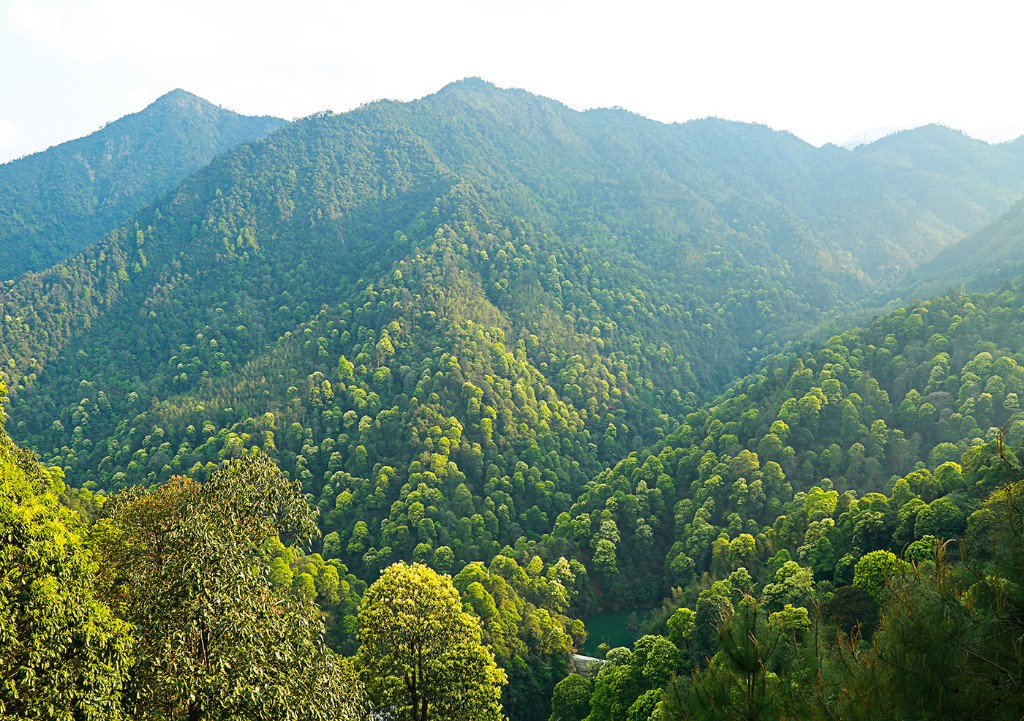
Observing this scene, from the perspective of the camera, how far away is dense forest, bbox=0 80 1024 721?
10.4 m

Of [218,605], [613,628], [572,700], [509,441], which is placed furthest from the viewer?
[509,441]

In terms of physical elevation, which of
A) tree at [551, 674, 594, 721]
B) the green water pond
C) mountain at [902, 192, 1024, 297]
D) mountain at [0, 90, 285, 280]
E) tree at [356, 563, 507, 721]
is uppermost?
mountain at [0, 90, 285, 280]

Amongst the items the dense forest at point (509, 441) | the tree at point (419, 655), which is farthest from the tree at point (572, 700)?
the tree at point (419, 655)

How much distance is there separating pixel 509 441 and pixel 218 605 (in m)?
65.4

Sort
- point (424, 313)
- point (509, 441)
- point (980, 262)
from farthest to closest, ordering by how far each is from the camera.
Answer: point (980, 262), point (424, 313), point (509, 441)

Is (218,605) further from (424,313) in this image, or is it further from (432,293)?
(432,293)

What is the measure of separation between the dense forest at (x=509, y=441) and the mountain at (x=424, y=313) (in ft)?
1.91

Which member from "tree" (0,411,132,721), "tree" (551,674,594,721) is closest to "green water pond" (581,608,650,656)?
"tree" (551,674,594,721)

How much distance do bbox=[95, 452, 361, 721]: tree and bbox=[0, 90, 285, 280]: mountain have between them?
151080 mm

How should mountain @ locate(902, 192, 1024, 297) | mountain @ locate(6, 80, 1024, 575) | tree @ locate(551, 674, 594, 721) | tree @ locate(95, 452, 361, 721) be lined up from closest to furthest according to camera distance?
tree @ locate(95, 452, 361, 721) < tree @ locate(551, 674, 594, 721) < mountain @ locate(6, 80, 1024, 575) < mountain @ locate(902, 192, 1024, 297)

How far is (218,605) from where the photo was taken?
10.9 m

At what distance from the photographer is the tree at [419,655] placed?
19062mm

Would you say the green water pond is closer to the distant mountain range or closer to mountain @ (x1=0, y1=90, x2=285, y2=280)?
the distant mountain range

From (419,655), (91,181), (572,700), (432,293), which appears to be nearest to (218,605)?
(419,655)
